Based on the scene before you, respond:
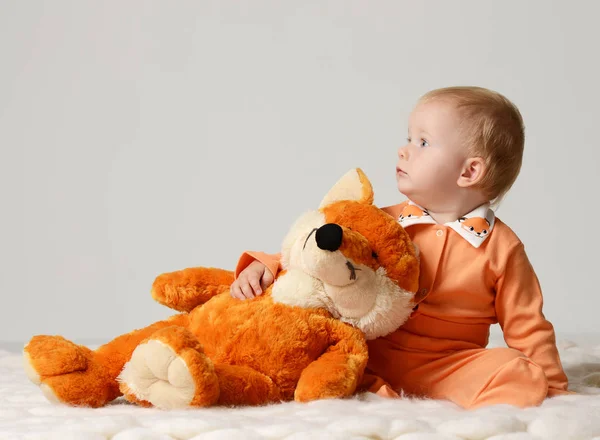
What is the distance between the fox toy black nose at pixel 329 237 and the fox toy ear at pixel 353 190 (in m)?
0.17

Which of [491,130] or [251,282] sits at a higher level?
[491,130]

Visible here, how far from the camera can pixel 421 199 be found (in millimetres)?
1566

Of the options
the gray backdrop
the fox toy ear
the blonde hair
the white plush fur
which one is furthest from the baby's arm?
the gray backdrop

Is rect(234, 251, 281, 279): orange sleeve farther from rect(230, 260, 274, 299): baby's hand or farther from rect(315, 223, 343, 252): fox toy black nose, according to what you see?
rect(315, 223, 343, 252): fox toy black nose

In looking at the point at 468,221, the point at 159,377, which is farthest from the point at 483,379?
the point at 159,377

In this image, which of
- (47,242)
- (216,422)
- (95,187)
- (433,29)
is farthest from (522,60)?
(216,422)

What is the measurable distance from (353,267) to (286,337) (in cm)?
15

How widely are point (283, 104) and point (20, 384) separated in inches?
68.8

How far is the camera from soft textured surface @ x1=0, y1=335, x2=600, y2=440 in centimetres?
107

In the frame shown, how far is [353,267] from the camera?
133cm

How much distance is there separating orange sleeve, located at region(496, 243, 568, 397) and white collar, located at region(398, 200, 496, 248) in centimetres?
6

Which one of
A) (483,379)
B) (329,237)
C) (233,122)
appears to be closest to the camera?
(329,237)

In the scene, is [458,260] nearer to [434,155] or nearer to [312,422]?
[434,155]

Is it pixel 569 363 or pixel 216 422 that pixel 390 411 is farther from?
pixel 569 363
